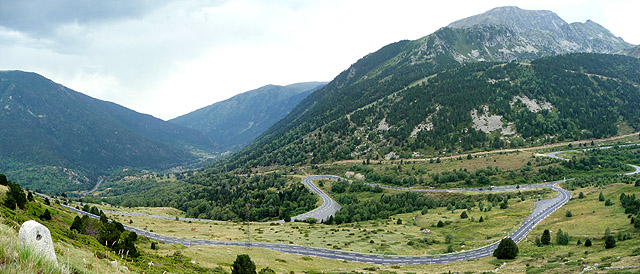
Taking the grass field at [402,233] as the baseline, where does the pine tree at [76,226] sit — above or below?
above

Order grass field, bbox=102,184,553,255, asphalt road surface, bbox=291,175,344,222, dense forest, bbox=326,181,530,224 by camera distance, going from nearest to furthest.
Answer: grass field, bbox=102,184,553,255
dense forest, bbox=326,181,530,224
asphalt road surface, bbox=291,175,344,222

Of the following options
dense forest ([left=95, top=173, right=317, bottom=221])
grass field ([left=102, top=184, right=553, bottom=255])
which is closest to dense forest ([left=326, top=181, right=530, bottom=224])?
grass field ([left=102, top=184, right=553, bottom=255])

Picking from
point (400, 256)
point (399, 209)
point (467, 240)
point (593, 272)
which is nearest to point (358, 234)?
point (400, 256)

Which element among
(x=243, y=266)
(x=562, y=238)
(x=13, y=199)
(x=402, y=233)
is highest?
(x=13, y=199)

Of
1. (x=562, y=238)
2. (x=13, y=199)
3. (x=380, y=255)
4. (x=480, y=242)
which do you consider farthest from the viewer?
(x=480, y=242)

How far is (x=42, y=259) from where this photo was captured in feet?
21.7

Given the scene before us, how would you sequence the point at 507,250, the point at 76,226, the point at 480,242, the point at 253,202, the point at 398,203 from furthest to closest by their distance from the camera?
the point at 253,202 → the point at 398,203 → the point at 480,242 → the point at 507,250 → the point at 76,226

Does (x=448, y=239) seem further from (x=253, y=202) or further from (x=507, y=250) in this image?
(x=253, y=202)

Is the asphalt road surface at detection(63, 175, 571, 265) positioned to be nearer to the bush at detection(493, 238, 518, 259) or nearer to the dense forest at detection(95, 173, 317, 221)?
the bush at detection(493, 238, 518, 259)

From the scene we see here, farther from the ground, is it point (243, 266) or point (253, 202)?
point (243, 266)

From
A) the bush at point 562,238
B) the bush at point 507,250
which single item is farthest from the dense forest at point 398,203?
the bush at point 507,250

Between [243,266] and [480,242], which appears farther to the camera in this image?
[480,242]

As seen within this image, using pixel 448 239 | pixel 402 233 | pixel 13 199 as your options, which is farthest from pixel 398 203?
pixel 13 199

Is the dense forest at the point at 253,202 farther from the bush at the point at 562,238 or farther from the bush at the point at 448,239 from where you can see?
the bush at the point at 562,238
